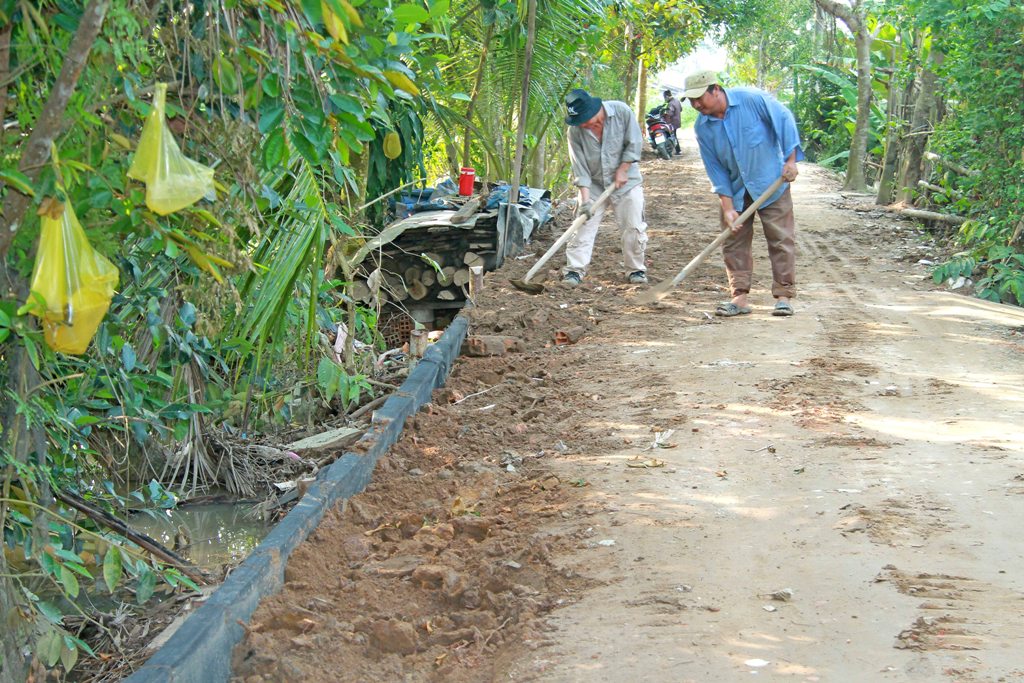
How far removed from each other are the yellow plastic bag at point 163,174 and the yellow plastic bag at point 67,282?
10.9 inches

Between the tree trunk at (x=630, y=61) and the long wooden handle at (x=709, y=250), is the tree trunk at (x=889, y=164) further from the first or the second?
the tree trunk at (x=630, y=61)

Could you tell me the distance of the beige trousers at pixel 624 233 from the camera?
842 centimetres

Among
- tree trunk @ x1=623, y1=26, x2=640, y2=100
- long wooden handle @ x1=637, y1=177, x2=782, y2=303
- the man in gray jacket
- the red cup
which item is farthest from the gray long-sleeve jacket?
tree trunk @ x1=623, y1=26, x2=640, y2=100

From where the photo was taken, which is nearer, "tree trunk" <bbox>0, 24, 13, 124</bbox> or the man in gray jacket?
"tree trunk" <bbox>0, 24, 13, 124</bbox>

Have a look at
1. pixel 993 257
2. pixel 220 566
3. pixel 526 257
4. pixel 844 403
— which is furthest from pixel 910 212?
pixel 220 566

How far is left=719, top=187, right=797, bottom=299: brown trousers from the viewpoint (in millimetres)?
6918

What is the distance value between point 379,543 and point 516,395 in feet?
6.74

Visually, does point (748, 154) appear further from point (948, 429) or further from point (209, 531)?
point (209, 531)

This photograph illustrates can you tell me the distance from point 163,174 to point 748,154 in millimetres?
5159

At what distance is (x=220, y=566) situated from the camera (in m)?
5.00

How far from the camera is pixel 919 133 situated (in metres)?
12.0

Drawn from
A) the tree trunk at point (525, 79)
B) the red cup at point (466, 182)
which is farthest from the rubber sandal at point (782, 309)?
the red cup at point (466, 182)

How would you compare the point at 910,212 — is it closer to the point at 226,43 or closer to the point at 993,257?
the point at 993,257

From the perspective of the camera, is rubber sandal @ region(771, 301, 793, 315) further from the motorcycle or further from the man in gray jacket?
the motorcycle
